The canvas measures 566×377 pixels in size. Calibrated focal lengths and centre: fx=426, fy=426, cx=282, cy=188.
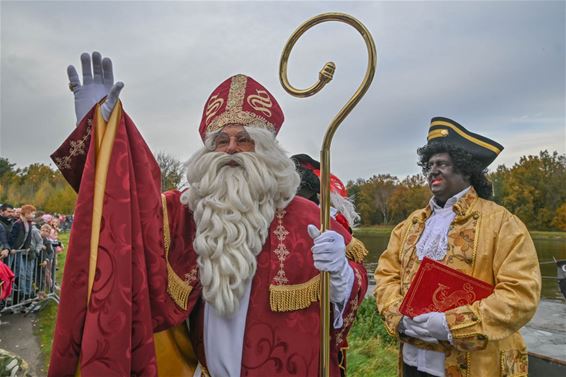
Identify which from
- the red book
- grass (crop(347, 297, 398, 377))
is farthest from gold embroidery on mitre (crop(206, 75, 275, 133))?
grass (crop(347, 297, 398, 377))

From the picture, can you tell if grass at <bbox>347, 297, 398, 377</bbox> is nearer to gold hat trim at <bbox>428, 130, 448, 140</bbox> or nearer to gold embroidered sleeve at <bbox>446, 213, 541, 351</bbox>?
gold embroidered sleeve at <bbox>446, 213, 541, 351</bbox>

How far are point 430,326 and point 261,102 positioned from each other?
1543mm

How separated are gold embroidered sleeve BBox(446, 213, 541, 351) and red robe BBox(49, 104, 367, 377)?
2.14 feet

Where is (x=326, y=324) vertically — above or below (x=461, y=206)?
below

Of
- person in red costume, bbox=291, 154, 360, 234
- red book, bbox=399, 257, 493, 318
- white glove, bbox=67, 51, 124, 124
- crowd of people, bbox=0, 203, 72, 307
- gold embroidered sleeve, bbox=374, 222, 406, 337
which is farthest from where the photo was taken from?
crowd of people, bbox=0, 203, 72, 307

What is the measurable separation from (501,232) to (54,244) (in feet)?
29.3

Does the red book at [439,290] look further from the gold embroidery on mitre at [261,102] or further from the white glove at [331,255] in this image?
the gold embroidery on mitre at [261,102]

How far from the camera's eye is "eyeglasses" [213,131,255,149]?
215cm

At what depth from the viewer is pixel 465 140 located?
293 centimetres

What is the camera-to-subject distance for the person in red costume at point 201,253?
1.45 meters

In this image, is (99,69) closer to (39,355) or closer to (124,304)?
(124,304)

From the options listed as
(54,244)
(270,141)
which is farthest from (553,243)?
(270,141)

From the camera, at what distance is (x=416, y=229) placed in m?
2.96

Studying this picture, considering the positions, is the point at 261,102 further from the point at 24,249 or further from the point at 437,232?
the point at 24,249
